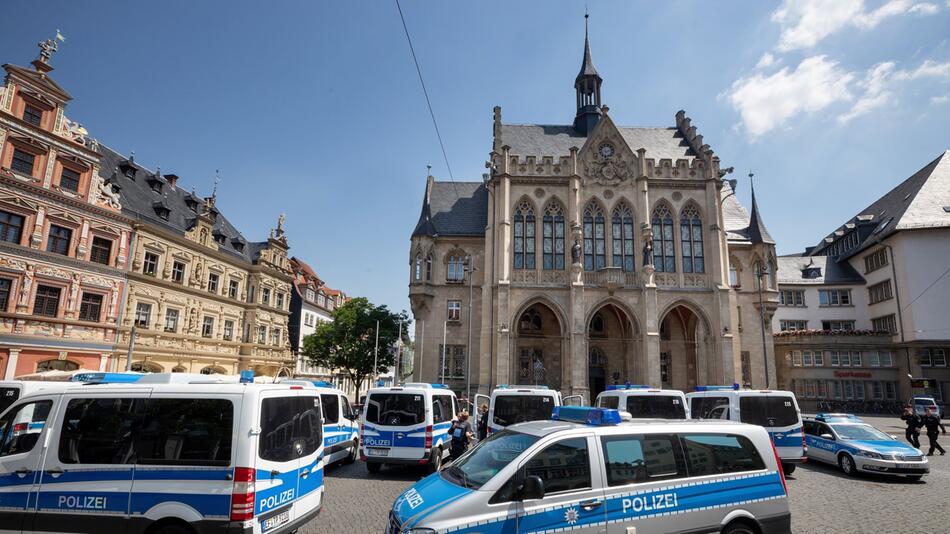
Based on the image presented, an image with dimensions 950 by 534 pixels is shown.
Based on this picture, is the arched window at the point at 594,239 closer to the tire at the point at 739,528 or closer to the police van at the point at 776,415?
the police van at the point at 776,415

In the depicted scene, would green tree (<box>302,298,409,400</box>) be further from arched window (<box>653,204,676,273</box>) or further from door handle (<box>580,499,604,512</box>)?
door handle (<box>580,499,604,512</box>)

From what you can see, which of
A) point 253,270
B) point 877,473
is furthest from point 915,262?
point 253,270

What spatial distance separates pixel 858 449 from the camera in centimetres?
1202

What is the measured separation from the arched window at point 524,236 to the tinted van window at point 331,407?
710 inches

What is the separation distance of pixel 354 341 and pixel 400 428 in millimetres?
32030

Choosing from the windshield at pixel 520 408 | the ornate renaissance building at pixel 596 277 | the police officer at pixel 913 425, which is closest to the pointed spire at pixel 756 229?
the ornate renaissance building at pixel 596 277

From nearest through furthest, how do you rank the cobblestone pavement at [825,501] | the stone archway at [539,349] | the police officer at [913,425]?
the cobblestone pavement at [825,501], the police officer at [913,425], the stone archway at [539,349]

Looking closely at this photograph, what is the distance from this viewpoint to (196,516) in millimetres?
5195

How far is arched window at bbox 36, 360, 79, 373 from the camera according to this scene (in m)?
21.6

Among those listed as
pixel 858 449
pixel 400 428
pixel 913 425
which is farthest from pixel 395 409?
pixel 913 425

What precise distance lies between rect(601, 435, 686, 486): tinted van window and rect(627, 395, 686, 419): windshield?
850cm

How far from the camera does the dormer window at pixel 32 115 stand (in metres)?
21.8

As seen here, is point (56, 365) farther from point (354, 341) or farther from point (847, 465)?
point (847, 465)

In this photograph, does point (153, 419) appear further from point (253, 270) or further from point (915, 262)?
point (915, 262)
